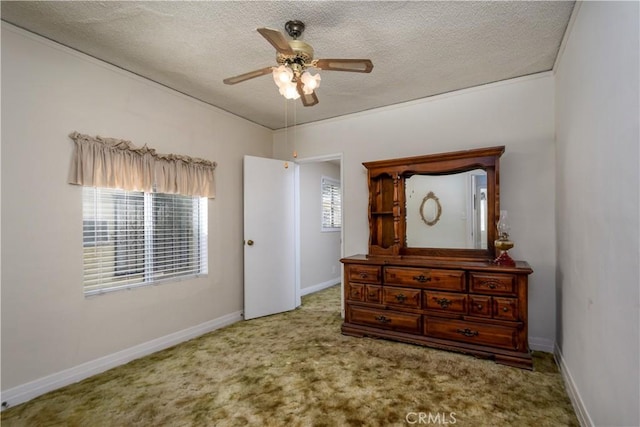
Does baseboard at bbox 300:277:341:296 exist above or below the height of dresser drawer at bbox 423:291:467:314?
below

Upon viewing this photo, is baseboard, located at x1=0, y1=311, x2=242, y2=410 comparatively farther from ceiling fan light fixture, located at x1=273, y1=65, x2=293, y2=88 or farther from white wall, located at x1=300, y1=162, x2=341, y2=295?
ceiling fan light fixture, located at x1=273, y1=65, x2=293, y2=88

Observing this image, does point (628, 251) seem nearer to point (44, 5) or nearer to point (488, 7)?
point (488, 7)

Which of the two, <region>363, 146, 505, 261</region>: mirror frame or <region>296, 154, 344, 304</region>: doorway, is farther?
<region>296, 154, 344, 304</region>: doorway

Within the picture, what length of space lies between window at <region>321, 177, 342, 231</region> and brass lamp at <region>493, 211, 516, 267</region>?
308 cm

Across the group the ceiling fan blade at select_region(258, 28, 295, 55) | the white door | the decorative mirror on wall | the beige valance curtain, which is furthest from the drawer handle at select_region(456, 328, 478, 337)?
the beige valance curtain

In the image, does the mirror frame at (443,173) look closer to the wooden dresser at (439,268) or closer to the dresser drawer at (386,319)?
the wooden dresser at (439,268)

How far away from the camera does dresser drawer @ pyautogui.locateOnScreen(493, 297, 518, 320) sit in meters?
2.46

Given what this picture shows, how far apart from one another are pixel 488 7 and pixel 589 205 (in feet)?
4.48

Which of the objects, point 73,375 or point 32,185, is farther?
point 73,375

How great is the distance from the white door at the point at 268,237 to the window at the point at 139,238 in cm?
60

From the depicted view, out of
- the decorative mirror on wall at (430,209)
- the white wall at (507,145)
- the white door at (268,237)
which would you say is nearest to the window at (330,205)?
the white door at (268,237)

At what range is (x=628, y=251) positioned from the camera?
3.92 feet

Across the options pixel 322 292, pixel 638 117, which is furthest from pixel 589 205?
pixel 322 292

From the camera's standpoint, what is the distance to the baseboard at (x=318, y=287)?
16.5 feet
